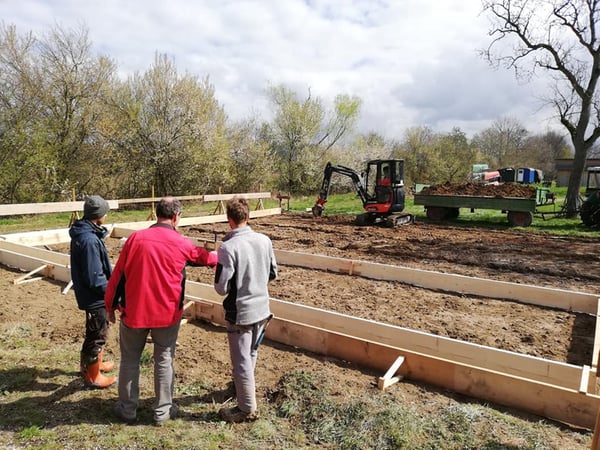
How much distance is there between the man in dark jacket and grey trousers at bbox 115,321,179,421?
0.58 meters

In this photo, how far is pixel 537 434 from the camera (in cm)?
288

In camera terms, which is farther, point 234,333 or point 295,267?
point 295,267

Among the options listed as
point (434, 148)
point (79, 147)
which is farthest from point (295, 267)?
point (434, 148)

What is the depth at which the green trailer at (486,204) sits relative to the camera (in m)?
13.1

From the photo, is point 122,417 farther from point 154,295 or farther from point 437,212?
point 437,212

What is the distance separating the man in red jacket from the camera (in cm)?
275

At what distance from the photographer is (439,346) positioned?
12.9ft

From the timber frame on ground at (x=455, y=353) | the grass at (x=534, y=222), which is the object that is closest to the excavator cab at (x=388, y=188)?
the grass at (x=534, y=222)

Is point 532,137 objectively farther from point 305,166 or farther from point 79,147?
point 79,147

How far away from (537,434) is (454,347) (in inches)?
41.3

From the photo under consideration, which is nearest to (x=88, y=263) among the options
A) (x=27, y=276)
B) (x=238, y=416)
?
(x=238, y=416)

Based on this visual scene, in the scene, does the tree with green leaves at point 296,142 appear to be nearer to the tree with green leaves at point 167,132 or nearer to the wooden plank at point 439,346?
the tree with green leaves at point 167,132

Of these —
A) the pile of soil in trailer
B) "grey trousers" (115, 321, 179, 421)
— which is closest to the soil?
"grey trousers" (115, 321, 179, 421)

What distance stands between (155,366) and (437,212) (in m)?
13.8
